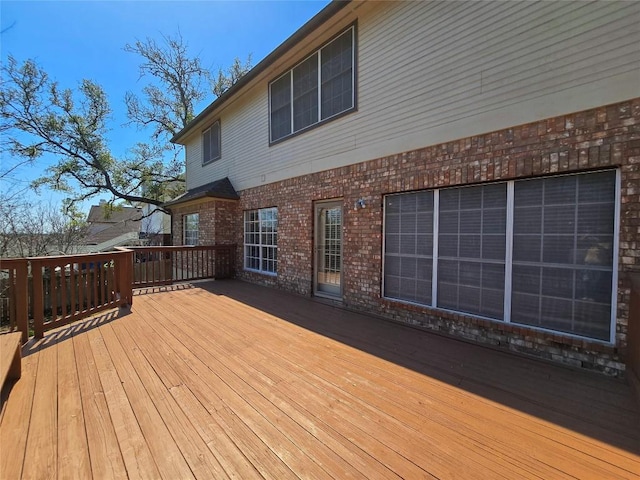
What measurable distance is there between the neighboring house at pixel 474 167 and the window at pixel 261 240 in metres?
0.99

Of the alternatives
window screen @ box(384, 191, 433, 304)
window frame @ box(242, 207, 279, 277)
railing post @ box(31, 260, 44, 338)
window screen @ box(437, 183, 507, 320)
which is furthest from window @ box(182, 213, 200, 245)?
window screen @ box(437, 183, 507, 320)

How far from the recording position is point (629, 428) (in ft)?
6.88

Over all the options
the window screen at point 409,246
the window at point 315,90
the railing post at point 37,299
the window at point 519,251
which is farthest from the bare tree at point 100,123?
the window at point 519,251

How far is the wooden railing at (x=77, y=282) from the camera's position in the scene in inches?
141

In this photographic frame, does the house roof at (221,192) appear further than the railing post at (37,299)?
Yes

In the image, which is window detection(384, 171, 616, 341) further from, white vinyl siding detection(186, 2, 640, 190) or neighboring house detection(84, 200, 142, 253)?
neighboring house detection(84, 200, 142, 253)

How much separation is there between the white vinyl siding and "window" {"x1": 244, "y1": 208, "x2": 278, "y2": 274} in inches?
76.8

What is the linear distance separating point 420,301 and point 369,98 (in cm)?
360

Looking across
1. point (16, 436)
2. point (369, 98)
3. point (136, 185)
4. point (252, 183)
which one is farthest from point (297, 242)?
point (136, 185)

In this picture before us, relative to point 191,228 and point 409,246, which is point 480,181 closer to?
point 409,246

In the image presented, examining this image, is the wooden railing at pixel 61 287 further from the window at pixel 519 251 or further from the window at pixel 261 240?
the window at pixel 519 251

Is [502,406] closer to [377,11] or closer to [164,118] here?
[377,11]

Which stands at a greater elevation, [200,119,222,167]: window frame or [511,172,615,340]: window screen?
[200,119,222,167]: window frame

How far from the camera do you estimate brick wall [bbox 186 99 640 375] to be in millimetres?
2785
